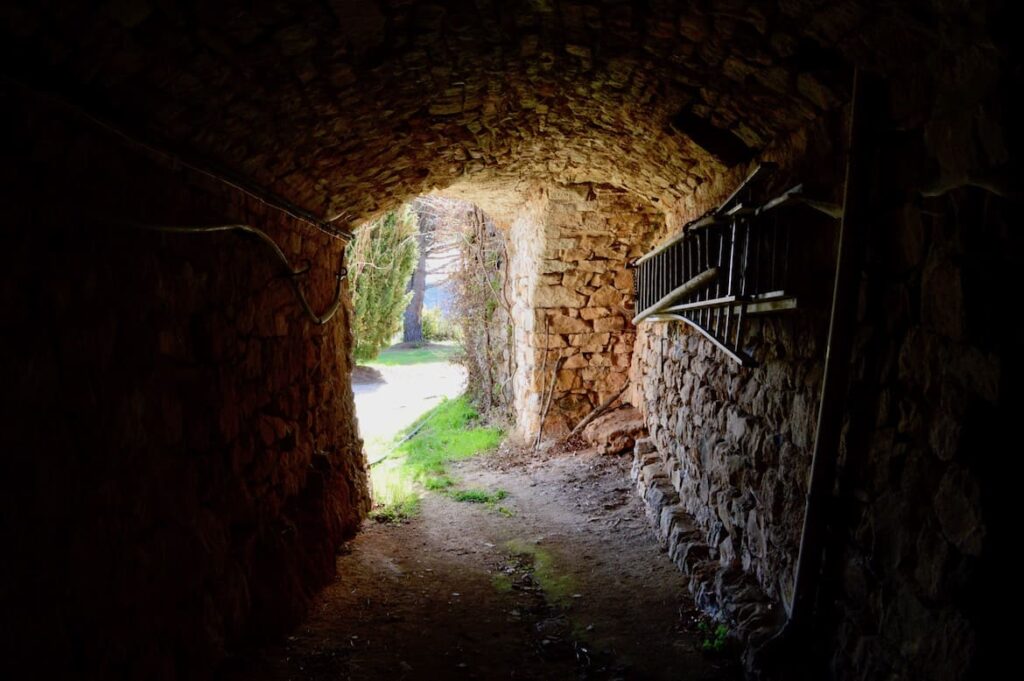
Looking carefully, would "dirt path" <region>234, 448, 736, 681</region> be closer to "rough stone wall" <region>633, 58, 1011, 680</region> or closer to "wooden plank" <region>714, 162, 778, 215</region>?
"rough stone wall" <region>633, 58, 1011, 680</region>

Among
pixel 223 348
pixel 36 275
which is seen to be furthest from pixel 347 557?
pixel 36 275

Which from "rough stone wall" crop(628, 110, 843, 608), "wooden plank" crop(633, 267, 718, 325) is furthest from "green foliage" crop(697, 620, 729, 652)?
"wooden plank" crop(633, 267, 718, 325)

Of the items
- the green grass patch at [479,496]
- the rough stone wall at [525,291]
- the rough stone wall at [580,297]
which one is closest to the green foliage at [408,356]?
the rough stone wall at [525,291]

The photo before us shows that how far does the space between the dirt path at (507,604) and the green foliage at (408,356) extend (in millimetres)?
10185

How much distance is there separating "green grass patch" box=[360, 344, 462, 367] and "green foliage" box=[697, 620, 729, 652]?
38.0ft

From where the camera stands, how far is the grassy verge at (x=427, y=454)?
504 centimetres

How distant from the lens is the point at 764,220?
8.93 ft

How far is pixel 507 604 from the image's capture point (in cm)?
336

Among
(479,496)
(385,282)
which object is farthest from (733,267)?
(385,282)

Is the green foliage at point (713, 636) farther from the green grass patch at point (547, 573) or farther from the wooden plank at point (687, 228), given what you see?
the wooden plank at point (687, 228)

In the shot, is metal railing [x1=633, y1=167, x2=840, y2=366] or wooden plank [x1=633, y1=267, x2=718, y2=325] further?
wooden plank [x1=633, y1=267, x2=718, y2=325]

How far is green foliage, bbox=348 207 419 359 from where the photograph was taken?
12.2m

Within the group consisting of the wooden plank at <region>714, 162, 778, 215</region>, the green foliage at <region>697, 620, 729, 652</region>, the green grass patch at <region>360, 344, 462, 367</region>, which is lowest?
the green foliage at <region>697, 620, 729, 652</region>

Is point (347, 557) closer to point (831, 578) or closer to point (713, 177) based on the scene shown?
point (831, 578)
